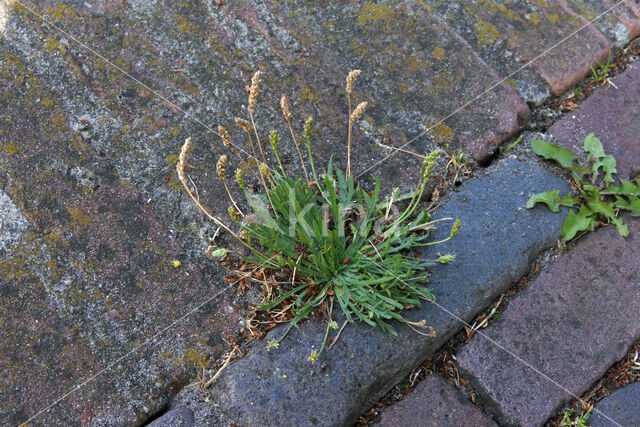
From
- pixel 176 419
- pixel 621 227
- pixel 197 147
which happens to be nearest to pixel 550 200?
pixel 621 227

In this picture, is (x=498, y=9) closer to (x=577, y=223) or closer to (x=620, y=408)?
(x=577, y=223)

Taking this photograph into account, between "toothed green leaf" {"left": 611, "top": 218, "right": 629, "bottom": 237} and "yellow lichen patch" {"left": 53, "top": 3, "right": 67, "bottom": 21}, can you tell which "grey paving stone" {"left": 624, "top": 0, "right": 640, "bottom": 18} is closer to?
"toothed green leaf" {"left": 611, "top": 218, "right": 629, "bottom": 237}

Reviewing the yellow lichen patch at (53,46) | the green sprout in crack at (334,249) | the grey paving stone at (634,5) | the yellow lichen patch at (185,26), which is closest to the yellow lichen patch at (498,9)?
the grey paving stone at (634,5)

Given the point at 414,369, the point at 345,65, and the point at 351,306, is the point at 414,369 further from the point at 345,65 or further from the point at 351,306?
the point at 345,65

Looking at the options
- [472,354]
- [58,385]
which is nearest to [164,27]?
[58,385]

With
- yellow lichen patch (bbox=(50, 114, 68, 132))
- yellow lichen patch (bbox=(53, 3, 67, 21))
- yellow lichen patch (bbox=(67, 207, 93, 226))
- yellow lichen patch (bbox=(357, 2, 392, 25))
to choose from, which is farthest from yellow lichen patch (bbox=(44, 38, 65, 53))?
yellow lichen patch (bbox=(357, 2, 392, 25))

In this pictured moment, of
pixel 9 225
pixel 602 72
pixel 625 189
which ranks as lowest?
pixel 9 225
